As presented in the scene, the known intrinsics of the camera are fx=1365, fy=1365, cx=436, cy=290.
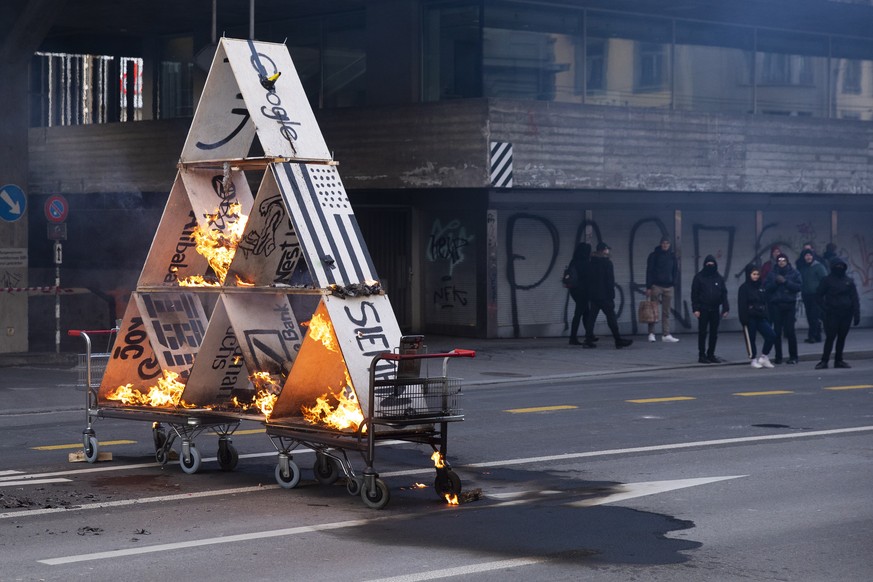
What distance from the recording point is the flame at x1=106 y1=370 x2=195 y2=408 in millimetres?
11641

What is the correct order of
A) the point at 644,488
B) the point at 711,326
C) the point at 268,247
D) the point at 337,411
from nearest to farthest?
1. the point at 337,411
2. the point at 644,488
3. the point at 268,247
4. the point at 711,326

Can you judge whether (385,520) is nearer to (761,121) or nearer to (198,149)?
(198,149)

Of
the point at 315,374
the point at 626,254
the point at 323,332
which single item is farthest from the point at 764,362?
the point at 323,332

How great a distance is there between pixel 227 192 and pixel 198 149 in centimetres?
44

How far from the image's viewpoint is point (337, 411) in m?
10.2

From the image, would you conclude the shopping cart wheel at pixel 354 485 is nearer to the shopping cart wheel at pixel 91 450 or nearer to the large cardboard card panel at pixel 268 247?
the large cardboard card panel at pixel 268 247

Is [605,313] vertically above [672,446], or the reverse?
[605,313]

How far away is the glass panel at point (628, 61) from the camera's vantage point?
25734 millimetres

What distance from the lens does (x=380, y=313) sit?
1047 cm

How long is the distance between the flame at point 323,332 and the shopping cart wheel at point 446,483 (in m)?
1.21

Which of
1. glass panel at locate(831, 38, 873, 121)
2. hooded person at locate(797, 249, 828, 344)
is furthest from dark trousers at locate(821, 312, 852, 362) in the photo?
glass panel at locate(831, 38, 873, 121)

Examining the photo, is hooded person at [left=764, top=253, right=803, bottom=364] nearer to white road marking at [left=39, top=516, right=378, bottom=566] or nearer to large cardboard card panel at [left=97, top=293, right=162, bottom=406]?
large cardboard card panel at [left=97, top=293, right=162, bottom=406]

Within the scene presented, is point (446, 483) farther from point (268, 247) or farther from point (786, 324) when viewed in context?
point (786, 324)

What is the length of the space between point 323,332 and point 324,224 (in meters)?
0.93
